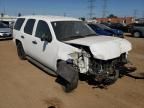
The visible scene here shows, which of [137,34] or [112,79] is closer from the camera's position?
[112,79]

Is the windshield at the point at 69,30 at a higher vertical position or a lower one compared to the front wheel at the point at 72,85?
higher

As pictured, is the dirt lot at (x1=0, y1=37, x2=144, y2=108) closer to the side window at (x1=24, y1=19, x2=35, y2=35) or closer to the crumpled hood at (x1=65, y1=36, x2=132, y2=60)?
the crumpled hood at (x1=65, y1=36, x2=132, y2=60)

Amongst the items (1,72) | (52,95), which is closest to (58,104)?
(52,95)

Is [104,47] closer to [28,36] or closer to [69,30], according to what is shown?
[69,30]

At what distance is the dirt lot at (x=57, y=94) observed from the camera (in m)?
6.06

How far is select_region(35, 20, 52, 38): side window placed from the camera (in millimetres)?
8077

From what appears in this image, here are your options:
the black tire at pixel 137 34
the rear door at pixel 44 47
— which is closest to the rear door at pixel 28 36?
the rear door at pixel 44 47

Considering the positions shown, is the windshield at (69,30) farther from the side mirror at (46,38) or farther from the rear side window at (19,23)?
the rear side window at (19,23)

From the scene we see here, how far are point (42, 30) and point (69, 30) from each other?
1002 mm

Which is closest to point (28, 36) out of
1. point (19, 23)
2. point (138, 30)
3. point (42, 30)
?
point (42, 30)

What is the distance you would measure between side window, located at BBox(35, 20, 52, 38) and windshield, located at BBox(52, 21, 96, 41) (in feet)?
0.91

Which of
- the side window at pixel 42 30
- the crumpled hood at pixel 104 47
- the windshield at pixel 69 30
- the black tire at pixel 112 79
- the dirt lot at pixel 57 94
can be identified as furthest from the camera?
the side window at pixel 42 30

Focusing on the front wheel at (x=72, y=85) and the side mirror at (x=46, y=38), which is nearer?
the front wheel at (x=72, y=85)

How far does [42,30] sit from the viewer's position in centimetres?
848
